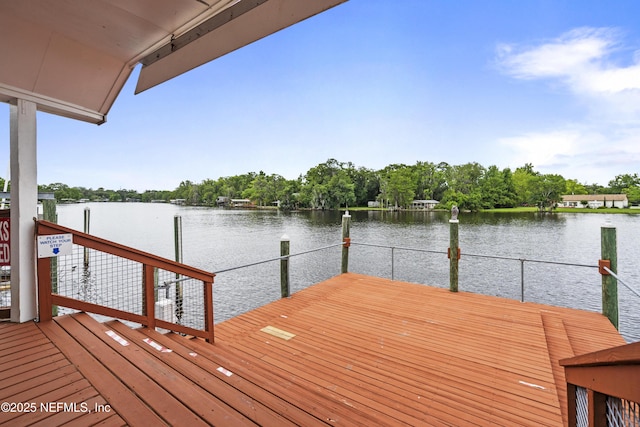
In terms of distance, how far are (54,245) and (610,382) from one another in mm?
3042

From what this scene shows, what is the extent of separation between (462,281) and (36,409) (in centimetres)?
1186

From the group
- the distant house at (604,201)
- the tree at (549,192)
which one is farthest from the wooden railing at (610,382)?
the distant house at (604,201)

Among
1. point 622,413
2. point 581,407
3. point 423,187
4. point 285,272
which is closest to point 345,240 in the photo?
point 285,272

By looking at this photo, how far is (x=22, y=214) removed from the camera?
2.14 metres

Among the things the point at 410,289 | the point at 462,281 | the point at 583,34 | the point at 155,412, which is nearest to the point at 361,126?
the point at 583,34

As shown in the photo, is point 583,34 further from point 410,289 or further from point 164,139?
point 164,139

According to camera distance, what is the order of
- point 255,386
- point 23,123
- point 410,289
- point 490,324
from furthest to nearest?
point 410,289 < point 490,324 < point 23,123 < point 255,386

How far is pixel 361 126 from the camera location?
2320 inches

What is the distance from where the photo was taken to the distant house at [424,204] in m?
54.2

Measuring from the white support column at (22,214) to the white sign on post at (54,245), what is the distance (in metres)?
0.14

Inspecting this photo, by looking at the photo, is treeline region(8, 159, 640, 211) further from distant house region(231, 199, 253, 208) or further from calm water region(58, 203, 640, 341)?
calm water region(58, 203, 640, 341)

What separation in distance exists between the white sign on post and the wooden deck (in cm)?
51

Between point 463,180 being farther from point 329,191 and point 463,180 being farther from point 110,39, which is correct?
point 110,39

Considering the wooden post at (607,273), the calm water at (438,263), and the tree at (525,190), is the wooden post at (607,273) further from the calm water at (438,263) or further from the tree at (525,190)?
the tree at (525,190)
